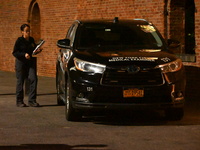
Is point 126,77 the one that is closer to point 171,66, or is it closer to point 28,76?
point 171,66

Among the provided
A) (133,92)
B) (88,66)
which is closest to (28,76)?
(88,66)

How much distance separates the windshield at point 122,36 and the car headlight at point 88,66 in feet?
2.70

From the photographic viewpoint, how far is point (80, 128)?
10.8m

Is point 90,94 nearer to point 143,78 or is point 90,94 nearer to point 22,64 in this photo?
point 143,78

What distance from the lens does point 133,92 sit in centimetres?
1105

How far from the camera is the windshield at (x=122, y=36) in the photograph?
1226cm

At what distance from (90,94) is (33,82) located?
10.7ft

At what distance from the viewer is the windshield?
12258 millimetres

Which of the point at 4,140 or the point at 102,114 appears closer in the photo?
the point at 4,140

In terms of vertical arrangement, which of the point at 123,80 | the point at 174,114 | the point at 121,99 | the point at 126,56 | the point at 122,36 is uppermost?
the point at 122,36

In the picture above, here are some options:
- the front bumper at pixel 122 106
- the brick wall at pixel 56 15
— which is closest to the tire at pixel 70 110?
the front bumper at pixel 122 106

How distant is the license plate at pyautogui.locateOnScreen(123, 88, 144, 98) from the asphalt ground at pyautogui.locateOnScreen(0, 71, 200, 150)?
50 centimetres

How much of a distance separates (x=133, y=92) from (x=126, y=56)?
0.62 m

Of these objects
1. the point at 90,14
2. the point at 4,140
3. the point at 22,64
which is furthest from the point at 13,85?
the point at 4,140
